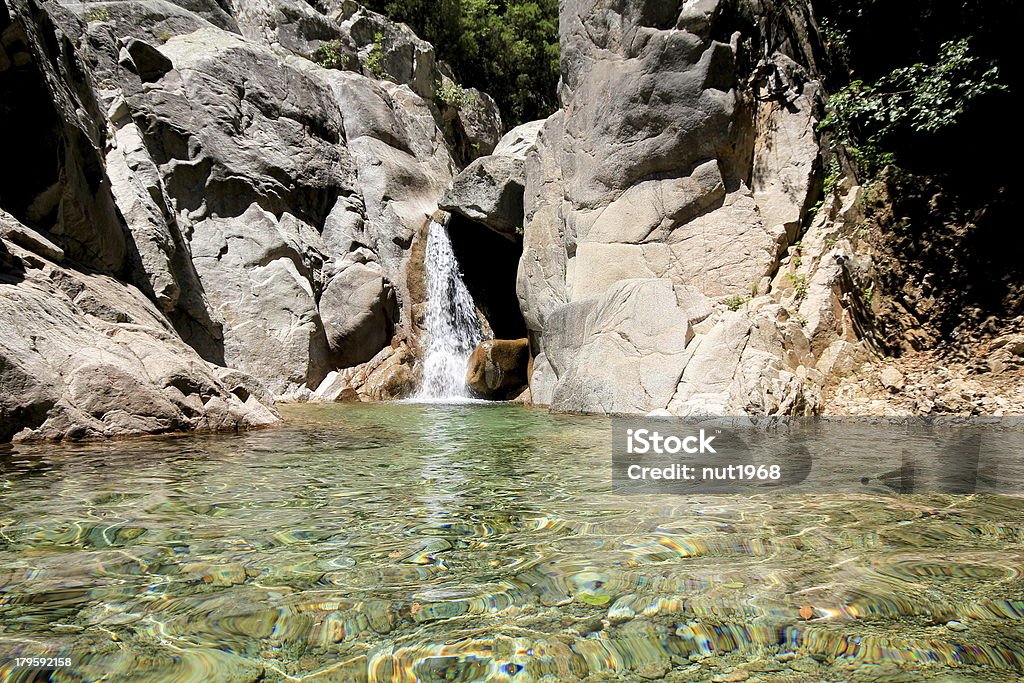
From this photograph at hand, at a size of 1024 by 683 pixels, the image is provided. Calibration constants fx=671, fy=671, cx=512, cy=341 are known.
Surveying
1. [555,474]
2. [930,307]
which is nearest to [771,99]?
[930,307]

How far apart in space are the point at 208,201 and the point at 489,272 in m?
5.78

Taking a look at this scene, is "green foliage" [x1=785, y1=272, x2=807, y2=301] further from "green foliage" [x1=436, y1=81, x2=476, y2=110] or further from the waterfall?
"green foliage" [x1=436, y1=81, x2=476, y2=110]

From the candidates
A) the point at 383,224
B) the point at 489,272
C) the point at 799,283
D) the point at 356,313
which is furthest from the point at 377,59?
the point at 799,283

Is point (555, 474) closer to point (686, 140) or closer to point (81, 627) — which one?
point (81, 627)

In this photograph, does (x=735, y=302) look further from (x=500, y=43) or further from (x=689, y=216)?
(x=500, y=43)

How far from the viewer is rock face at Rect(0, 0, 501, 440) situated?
6.17 m

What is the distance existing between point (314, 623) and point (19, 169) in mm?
7508

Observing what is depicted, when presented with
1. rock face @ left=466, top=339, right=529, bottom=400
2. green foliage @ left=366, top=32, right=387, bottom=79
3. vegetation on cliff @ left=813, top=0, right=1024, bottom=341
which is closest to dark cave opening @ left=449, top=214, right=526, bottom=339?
rock face @ left=466, top=339, right=529, bottom=400

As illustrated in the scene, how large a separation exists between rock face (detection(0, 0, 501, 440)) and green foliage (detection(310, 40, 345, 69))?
3.1 inches

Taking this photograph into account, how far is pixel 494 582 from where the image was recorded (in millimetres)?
2287

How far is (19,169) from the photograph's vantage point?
718 centimetres

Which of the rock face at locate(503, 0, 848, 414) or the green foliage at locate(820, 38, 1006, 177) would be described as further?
the green foliage at locate(820, 38, 1006, 177)

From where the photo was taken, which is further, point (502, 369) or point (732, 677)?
point (502, 369)

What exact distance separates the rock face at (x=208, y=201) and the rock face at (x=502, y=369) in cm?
163
